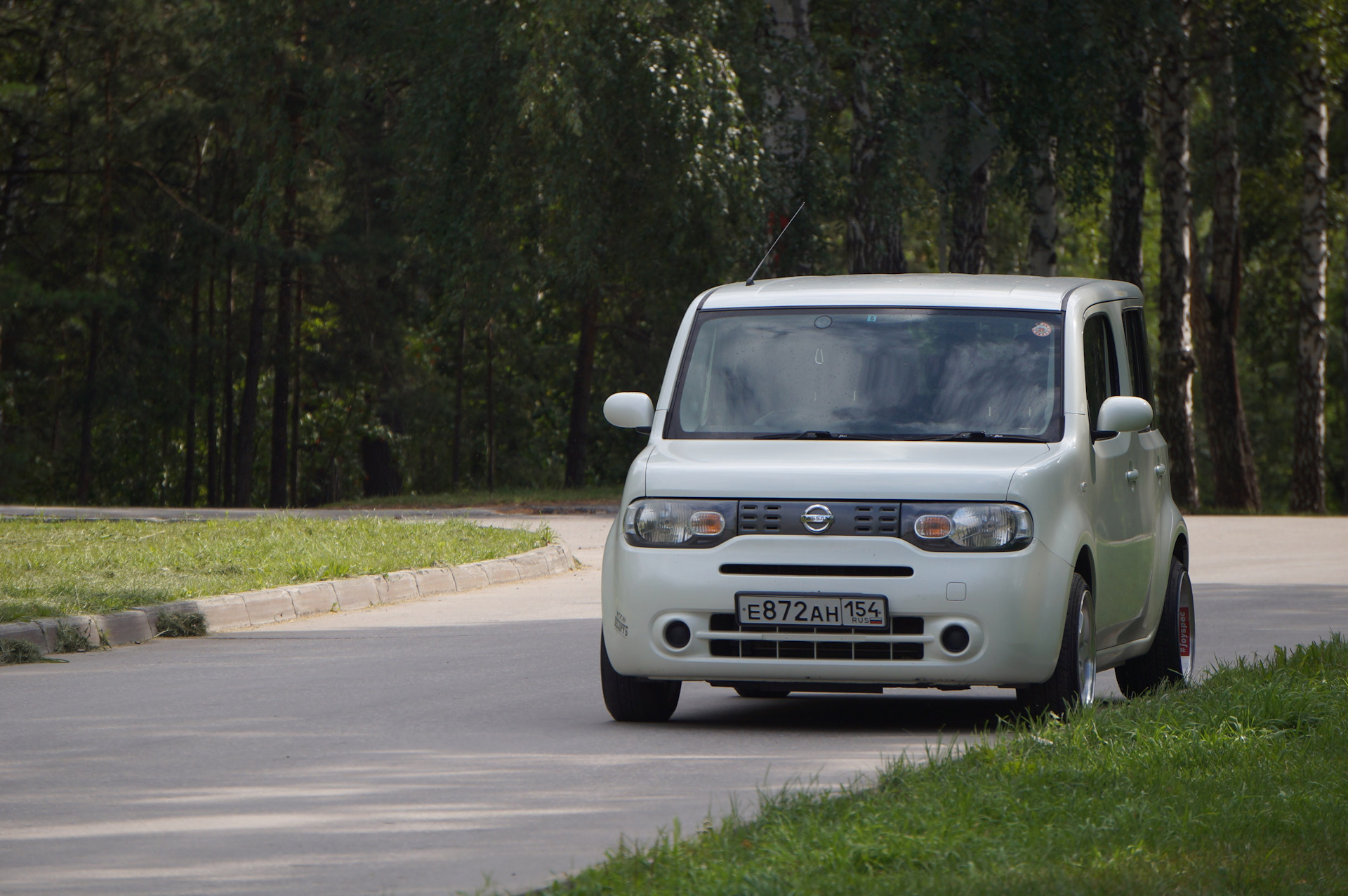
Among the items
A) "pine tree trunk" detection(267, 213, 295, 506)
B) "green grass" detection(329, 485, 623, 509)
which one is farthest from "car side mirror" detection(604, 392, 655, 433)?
"pine tree trunk" detection(267, 213, 295, 506)

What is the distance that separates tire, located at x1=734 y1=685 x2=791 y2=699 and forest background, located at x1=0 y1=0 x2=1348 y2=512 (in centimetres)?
1548

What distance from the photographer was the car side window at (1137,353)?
950cm

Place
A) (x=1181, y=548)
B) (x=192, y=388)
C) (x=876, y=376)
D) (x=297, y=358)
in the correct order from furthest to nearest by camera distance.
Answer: (x=192, y=388)
(x=297, y=358)
(x=1181, y=548)
(x=876, y=376)

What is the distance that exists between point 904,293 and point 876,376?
50cm

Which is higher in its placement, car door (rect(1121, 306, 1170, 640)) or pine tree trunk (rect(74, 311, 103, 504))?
car door (rect(1121, 306, 1170, 640))

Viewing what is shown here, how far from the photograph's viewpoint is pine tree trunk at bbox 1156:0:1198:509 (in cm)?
3130

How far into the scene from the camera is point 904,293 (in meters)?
8.52

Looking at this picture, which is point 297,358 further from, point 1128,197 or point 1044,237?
point 1128,197

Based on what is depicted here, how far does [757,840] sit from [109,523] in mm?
17269

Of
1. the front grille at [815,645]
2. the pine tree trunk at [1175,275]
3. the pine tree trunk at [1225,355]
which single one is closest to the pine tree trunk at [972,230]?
the pine tree trunk at [1175,275]

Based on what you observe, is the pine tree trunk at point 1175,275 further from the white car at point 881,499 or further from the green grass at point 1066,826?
the green grass at point 1066,826

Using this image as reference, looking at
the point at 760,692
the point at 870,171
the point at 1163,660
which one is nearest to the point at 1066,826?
the point at 760,692

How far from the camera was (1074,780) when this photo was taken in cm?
606

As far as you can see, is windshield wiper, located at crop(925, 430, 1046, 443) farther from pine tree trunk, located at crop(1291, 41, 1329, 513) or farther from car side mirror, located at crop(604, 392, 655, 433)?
pine tree trunk, located at crop(1291, 41, 1329, 513)
